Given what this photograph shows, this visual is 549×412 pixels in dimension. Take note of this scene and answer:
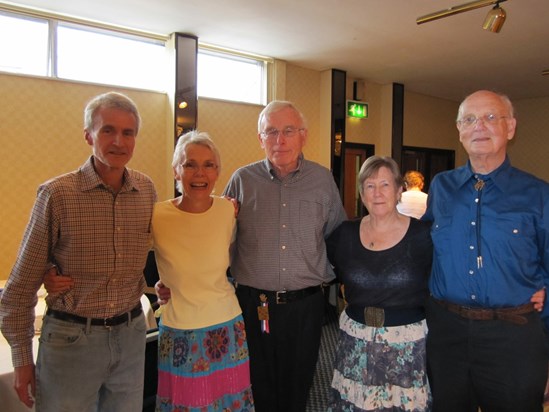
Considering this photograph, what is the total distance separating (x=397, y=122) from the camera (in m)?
7.84

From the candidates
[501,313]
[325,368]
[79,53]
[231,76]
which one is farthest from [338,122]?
[501,313]

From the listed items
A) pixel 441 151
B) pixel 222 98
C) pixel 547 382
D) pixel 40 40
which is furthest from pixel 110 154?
pixel 441 151

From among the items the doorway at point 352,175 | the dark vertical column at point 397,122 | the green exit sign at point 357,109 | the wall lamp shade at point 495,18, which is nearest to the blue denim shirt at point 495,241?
the wall lamp shade at point 495,18

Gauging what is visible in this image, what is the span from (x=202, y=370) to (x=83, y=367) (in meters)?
0.49

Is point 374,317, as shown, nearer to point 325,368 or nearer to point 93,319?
point 93,319

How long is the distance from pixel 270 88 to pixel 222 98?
78 centimetres

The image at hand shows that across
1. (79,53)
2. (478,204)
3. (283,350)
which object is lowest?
(283,350)

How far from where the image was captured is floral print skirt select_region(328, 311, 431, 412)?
183cm

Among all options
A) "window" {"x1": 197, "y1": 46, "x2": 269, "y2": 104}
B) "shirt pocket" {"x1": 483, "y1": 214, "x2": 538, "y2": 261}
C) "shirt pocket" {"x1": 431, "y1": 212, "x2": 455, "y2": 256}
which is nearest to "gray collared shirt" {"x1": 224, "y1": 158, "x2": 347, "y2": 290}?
"shirt pocket" {"x1": 431, "y1": 212, "x2": 455, "y2": 256}

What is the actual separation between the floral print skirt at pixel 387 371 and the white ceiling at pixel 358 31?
3.39 metres

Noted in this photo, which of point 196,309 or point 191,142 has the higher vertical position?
point 191,142

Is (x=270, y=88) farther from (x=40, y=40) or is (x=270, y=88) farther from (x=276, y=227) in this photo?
(x=276, y=227)

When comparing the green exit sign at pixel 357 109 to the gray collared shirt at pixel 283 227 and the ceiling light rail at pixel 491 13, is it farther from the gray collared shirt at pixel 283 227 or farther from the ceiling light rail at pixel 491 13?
the gray collared shirt at pixel 283 227

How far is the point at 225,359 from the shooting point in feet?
5.94
